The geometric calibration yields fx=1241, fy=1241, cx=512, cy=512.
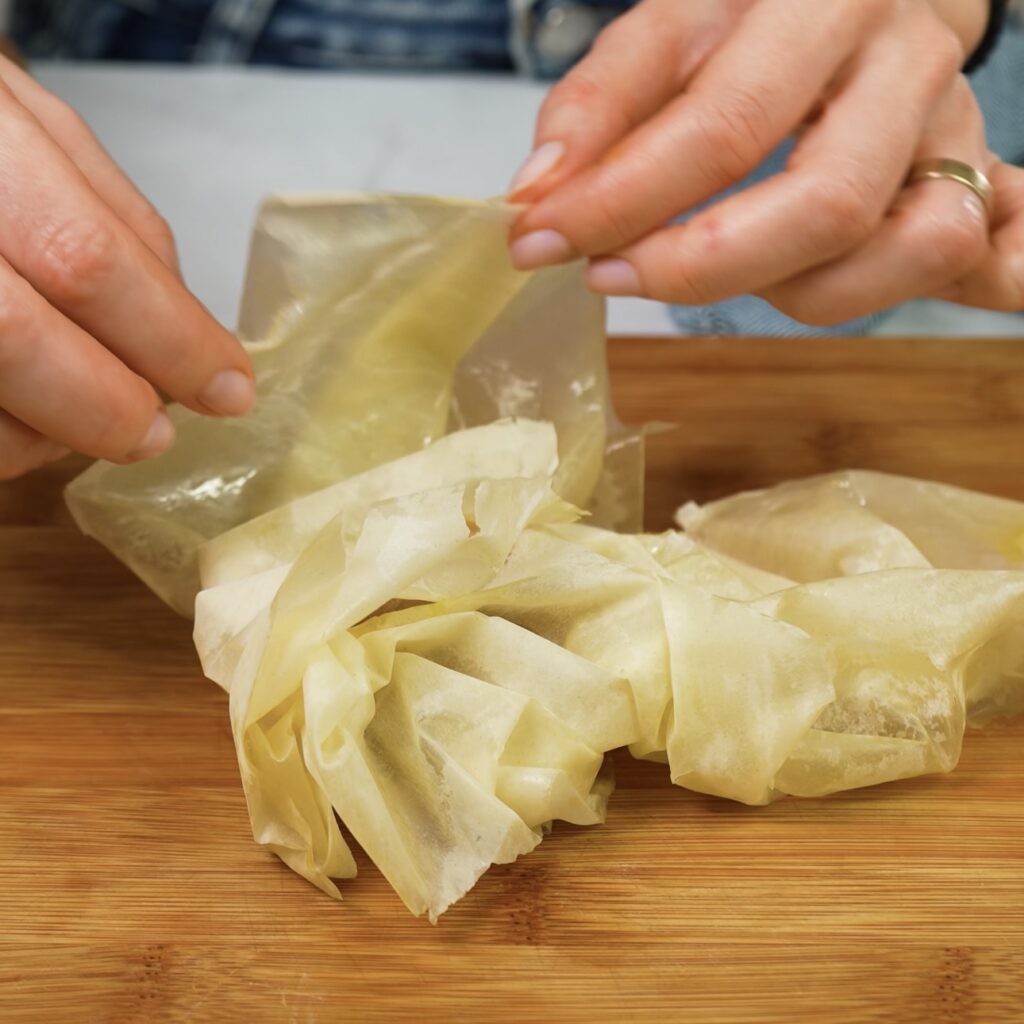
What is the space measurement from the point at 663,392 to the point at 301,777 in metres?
0.59

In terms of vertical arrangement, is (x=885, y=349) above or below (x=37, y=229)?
below

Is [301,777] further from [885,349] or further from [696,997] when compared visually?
[885,349]

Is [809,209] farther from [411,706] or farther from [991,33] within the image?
[991,33]

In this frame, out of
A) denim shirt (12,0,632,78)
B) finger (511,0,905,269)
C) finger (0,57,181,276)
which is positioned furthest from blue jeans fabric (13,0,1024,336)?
finger (0,57,181,276)

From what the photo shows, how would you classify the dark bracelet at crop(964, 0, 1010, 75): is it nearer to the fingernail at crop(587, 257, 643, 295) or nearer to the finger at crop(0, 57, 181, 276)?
the fingernail at crop(587, 257, 643, 295)

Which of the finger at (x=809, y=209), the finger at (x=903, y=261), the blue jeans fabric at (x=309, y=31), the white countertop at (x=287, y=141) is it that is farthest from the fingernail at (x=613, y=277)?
the blue jeans fabric at (x=309, y=31)

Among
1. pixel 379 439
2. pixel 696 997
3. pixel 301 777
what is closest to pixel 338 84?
pixel 379 439

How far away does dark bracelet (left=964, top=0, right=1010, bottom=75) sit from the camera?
123 cm

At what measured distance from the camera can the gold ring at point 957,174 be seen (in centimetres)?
93

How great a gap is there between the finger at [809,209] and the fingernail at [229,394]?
27 cm

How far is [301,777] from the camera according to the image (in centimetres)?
71

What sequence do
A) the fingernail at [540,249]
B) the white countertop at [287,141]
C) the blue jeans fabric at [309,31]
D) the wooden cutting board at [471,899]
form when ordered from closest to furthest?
the wooden cutting board at [471,899], the fingernail at [540,249], the white countertop at [287,141], the blue jeans fabric at [309,31]

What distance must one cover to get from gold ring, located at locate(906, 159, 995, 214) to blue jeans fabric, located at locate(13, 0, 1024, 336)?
825mm

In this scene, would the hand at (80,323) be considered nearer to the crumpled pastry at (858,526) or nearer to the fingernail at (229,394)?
the fingernail at (229,394)
